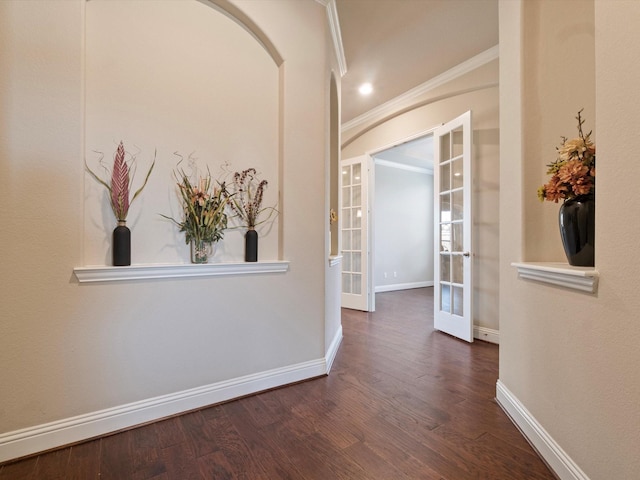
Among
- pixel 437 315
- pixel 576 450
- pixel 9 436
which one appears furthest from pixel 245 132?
pixel 437 315

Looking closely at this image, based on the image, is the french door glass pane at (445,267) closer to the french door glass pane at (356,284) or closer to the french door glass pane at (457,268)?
the french door glass pane at (457,268)

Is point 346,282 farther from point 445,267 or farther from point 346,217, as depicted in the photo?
point 445,267

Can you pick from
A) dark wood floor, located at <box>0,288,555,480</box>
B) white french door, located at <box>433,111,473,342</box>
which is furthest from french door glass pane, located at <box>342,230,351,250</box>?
dark wood floor, located at <box>0,288,555,480</box>

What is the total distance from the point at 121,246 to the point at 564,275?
7.22ft

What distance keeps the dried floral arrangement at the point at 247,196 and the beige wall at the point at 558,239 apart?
1.67 m

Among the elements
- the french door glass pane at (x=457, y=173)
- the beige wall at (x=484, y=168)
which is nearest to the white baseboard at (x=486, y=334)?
the beige wall at (x=484, y=168)

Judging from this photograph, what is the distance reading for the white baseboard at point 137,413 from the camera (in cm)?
143

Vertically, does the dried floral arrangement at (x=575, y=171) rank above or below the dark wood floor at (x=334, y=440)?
above

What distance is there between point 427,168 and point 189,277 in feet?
22.3

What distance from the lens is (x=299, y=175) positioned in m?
2.24

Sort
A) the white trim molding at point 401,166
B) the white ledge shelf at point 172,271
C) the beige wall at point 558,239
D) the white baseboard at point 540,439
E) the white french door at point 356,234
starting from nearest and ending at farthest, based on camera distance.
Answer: the beige wall at point 558,239, the white baseboard at point 540,439, the white ledge shelf at point 172,271, the white french door at point 356,234, the white trim molding at point 401,166

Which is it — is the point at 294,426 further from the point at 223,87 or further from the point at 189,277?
the point at 223,87

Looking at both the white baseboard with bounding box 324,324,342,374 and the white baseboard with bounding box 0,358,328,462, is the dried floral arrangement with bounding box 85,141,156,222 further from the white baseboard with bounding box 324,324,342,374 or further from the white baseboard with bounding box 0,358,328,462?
the white baseboard with bounding box 324,324,342,374

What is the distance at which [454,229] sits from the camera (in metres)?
3.46
